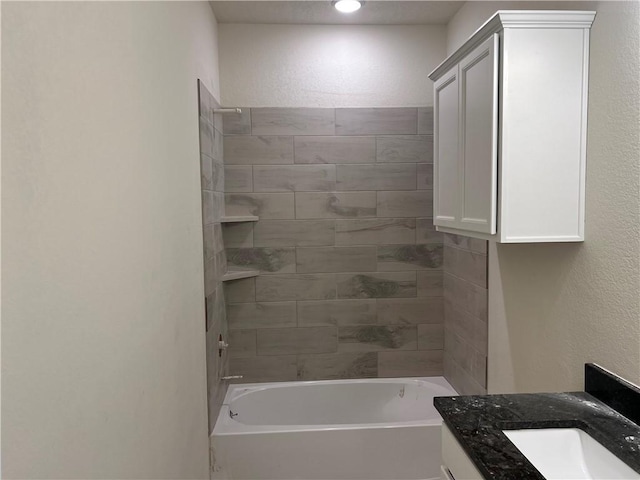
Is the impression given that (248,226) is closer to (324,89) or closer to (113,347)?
(324,89)

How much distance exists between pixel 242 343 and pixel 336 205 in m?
1.15

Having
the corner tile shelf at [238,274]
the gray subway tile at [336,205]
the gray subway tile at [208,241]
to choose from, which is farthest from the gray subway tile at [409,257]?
the gray subway tile at [208,241]

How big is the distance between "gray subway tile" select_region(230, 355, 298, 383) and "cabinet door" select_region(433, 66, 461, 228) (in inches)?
61.6

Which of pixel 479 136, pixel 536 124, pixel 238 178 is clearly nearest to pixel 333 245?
pixel 238 178

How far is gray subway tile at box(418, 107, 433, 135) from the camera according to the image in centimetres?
344

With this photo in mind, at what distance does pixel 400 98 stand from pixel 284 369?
2044 millimetres

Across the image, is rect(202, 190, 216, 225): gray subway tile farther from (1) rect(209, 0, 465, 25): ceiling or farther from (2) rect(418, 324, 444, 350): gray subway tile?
(2) rect(418, 324, 444, 350): gray subway tile

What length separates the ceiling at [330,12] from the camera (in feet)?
9.87

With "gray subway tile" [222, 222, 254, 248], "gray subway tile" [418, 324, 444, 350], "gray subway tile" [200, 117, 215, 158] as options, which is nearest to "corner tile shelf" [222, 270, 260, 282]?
"gray subway tile" [222, 222, 254, 248]

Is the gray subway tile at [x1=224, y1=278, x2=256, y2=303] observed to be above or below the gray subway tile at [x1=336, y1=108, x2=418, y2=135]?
below

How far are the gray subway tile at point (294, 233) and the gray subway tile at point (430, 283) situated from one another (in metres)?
0.69

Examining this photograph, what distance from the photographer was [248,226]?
3408 millimetres

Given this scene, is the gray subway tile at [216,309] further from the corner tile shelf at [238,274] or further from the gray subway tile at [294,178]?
the gray subway tile at [294,178]

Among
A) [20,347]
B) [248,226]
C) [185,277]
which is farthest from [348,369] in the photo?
[20,347]
